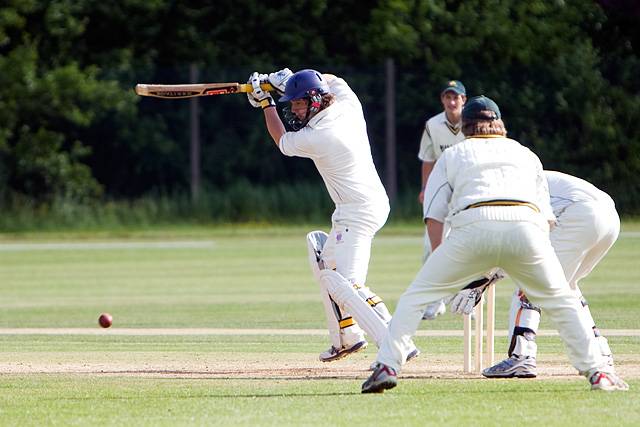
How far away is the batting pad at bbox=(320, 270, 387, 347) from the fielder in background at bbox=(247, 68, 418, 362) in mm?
41

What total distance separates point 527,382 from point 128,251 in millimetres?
12924

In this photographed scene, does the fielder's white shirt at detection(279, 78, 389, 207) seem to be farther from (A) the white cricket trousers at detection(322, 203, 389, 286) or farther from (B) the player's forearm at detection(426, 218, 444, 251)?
(B) the player's forearm at detection(426, 218, 444, 251)

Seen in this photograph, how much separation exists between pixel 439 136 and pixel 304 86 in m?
3.90

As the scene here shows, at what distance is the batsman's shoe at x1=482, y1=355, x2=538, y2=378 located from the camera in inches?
287

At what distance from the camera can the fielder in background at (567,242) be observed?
7.31 metres

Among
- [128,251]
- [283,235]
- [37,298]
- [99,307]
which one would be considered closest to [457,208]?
[99,307]

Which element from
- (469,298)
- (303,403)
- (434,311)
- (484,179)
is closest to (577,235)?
(469,298)

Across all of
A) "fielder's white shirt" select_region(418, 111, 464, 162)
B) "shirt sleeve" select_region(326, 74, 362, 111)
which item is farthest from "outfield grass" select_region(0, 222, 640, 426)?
"shirt sleeve" select_region(326, 74, 362, 111)

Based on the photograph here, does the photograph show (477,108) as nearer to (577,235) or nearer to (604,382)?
(577,235)

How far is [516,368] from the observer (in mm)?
7277

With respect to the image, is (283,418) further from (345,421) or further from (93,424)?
(93,424)

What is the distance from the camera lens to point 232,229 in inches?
920

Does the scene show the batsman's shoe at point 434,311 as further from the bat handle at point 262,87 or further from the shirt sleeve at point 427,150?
the bat handle at point 262,87

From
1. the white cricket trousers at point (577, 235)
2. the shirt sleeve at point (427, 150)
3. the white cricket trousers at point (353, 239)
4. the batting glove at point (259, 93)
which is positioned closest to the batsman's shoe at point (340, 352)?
the white cricket trousers at point (353, 239)
